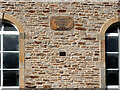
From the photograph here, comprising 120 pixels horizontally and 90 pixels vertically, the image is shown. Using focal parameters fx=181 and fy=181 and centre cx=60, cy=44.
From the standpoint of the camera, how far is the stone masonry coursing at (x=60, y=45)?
5.66 metres

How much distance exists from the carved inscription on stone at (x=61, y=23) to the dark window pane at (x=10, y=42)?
1252mm

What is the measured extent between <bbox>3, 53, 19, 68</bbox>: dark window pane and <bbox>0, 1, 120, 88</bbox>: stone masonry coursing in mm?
436

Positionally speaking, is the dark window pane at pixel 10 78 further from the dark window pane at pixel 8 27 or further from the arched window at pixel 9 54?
the dark window pane at pixel 8 27

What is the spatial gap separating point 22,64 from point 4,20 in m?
1.52

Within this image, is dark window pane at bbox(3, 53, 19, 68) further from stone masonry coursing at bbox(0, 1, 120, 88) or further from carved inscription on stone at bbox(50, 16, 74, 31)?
carved inscription on stone at bbox(50, 16, 74, 31)

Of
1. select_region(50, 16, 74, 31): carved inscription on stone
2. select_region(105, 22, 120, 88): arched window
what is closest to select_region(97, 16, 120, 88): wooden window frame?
select_region(105, 22, 120, 88): arched window

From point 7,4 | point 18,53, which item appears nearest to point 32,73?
point 18,53

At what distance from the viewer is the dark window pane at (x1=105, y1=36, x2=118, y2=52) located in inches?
235

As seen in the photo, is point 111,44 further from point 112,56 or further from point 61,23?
point 61,23

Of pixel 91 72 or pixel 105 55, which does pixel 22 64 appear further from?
pixel 105 55

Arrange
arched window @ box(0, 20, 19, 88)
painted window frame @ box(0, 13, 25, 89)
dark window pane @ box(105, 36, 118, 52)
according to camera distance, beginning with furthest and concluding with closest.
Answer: dark window pane @ box(105, 36, 118, 52) < arched window @ box(0, 20, 19, 88) < painted window frame @ box(0, 13, 25, 89)

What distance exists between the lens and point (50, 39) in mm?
5699

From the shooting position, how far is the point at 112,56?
598 centimetres

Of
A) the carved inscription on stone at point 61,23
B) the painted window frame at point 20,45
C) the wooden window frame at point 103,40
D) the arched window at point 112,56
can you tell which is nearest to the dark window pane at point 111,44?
the arched window at point 112,56
